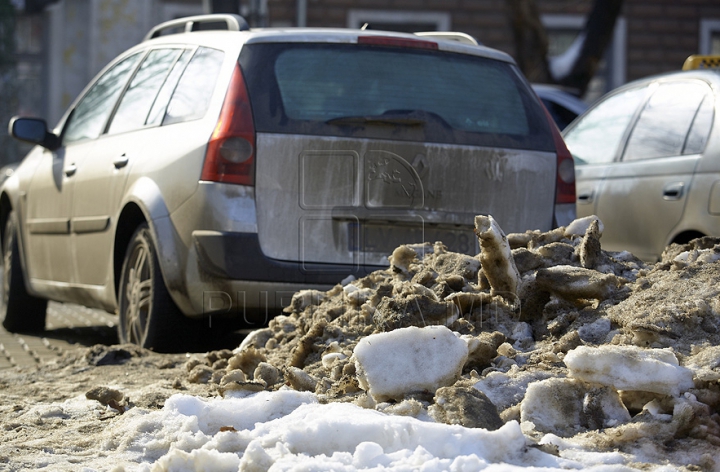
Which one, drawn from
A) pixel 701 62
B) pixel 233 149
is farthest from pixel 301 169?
pixel 701 62

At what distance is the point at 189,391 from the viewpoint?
4.08 m

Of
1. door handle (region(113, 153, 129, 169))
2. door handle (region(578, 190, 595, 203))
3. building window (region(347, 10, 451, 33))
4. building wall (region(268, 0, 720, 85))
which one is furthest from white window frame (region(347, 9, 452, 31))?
door handle (region(113, 153, 129, 169))

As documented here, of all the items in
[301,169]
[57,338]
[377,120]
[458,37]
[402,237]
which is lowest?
[57,338]

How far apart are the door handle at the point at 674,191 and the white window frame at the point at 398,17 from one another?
576 inches

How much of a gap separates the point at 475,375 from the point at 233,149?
1.74m

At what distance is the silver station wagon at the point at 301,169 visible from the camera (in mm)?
4703

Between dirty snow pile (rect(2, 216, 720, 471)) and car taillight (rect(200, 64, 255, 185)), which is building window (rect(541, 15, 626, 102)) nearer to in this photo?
car taillight (rect(200, 64, 255, 185))

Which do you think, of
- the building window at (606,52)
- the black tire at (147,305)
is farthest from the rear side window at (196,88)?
the building window at (606,52)

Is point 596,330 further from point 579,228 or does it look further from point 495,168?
point 495,168

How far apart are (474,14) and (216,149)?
16.5m

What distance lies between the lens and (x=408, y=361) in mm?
3314

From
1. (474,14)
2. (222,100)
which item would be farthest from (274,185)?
(474,14)

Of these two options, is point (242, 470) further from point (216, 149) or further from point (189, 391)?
point (216, 149)

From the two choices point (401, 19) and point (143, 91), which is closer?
point (143, 91)
